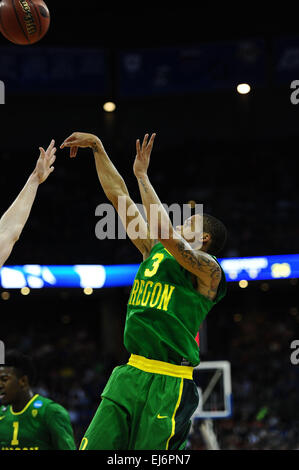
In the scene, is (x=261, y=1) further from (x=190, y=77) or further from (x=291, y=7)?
(x=190, y=77)

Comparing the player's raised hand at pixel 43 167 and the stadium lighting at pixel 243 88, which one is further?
the stadium lighting at pixel 243 88

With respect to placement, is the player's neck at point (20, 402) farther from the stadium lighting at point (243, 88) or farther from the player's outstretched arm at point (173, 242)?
the stadium lighting at point (243, 88)

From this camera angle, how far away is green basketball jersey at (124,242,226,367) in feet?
14.1

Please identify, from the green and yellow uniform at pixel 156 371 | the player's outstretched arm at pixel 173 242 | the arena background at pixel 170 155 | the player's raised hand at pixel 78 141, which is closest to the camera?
the green and yellow uniform at pixel 156 371

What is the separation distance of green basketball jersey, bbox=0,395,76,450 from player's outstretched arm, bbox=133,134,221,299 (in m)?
1.79

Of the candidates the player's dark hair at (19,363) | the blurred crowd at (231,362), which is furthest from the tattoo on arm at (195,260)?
the blurred crowd at (231,362)

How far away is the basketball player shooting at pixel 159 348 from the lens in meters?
4.10

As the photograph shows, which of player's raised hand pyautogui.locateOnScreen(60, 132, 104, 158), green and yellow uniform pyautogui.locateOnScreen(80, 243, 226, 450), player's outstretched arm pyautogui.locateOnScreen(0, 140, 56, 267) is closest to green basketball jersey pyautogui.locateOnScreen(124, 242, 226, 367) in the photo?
green and yellow uniform pyautogui.locateOnScreen(80, 243, 226, 450)

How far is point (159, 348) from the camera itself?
4.27 meters

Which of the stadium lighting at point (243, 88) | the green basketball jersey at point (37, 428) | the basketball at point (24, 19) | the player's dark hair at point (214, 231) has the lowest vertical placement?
the green basketball jersey at point (37, 428)

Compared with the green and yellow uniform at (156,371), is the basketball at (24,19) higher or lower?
higher

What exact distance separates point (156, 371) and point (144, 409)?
255 millimetres

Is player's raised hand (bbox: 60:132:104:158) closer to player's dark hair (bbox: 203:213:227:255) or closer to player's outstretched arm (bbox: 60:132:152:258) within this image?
player's outstretched arm (bbox: 60:132:152:258)

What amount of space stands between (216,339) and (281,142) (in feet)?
21.2
